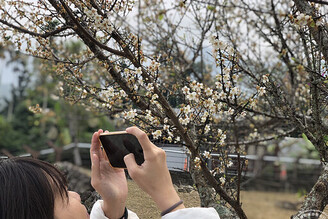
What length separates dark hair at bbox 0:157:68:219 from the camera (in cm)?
76

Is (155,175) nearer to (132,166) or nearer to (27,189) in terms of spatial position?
(132,166)

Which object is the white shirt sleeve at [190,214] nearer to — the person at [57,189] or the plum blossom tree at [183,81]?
the person at [57,189]

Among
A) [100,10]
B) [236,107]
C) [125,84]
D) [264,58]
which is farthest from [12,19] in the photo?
[264,58]

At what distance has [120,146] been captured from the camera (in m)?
0.93

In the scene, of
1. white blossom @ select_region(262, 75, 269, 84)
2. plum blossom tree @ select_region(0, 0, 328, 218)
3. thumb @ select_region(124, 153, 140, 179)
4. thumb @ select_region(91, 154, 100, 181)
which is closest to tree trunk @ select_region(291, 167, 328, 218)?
plum blossom tree @ select_region(0, 0, 328, 218)

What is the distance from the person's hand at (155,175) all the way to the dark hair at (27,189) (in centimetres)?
28

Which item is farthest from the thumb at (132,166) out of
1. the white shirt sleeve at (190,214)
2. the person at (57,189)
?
the white shirt sleeve at (190,214)

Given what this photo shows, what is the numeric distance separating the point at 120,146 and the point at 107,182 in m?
0.24

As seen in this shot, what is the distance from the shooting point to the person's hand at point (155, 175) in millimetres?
724

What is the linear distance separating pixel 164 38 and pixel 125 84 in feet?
7.28

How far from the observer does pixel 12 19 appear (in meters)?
2.54

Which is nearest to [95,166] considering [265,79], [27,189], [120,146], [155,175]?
[120,146]

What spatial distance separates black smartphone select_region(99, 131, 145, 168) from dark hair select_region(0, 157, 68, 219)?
191 millimetres

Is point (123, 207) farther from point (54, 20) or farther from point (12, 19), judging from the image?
point (12, 19)
